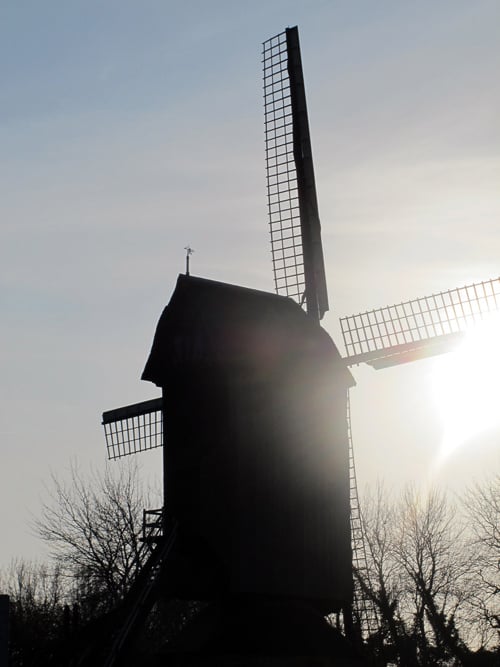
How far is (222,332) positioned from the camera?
17.1 meters

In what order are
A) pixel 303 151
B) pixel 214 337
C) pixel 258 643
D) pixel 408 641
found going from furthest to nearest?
1. pixel 408 641
2. pixel 303 151
3. pixel 214 337
4. pixel 258 643

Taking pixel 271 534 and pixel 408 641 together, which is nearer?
pixel 271 534

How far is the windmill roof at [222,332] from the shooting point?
17031 millimetres

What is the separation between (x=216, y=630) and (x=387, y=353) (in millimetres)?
6793

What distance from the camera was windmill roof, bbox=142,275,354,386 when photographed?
17.0 m

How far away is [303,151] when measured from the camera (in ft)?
71.8

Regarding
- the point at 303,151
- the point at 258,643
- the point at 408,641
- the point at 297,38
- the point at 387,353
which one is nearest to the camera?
the point at 258,643

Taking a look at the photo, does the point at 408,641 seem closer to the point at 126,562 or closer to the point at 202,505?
the point at 126,562

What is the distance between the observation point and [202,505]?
54.3 feet

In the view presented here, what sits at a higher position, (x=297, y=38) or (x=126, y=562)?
(x=297, y=38)

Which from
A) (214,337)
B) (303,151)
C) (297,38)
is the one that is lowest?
(214,337)

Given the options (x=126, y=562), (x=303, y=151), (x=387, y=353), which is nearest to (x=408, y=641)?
(x=126, y=562)

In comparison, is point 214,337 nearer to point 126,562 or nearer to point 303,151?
point 303,151

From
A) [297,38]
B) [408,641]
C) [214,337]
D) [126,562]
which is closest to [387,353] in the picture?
[214,337]
